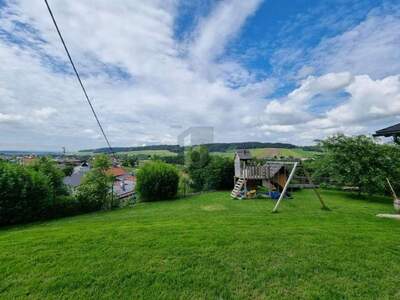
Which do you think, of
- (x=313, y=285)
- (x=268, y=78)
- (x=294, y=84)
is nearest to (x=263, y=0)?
(x=268, y=78)

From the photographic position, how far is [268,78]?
12672 millimetres

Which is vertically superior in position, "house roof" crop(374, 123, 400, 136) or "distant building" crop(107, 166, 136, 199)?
"house roof" crop(374, 123, 400, 136)

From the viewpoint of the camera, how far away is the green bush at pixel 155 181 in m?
14.4

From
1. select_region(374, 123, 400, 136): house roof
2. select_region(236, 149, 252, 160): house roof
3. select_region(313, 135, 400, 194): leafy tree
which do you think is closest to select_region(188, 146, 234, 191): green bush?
select_region(236, 149, 252, 160): house roof

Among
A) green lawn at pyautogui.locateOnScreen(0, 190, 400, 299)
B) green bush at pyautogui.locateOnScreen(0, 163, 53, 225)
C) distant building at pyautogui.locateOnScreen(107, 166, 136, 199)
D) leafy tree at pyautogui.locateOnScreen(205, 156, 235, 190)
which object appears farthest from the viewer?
distant building at pyautogui.locateOnScreen(107, 166, 136, 199)

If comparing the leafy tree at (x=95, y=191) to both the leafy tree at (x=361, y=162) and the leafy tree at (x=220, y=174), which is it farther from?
the leafy tree at (x=361, y=162)

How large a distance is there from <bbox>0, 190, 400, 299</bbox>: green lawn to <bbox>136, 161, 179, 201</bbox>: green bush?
9.89 metres

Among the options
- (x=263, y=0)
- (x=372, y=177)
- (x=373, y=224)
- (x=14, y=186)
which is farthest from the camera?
(x=372, y=177)

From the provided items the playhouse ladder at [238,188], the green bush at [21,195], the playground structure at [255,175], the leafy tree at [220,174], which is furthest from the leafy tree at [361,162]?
the green bush at [21,195]

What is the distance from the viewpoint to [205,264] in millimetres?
3064

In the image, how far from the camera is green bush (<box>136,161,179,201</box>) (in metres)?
14.4

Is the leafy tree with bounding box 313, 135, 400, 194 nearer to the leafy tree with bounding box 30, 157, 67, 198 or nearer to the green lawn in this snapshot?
the green lawn

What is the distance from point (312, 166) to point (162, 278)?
611 inches

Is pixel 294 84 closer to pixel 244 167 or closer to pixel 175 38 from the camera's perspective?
pixel 244 167
